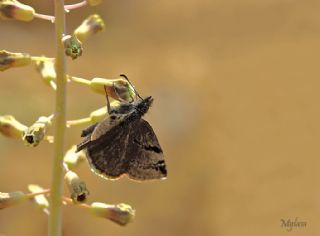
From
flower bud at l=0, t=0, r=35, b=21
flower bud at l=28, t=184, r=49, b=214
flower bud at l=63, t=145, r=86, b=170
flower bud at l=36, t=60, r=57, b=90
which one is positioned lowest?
flower bud at l=28, t=184, r=49, b=214

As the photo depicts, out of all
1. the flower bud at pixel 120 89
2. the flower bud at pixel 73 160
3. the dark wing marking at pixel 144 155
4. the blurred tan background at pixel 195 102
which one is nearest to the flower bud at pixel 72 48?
the flower bud at pixel 120 89

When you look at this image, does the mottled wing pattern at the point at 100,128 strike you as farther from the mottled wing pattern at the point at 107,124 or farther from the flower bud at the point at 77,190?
the flower bud at the point at 77,190

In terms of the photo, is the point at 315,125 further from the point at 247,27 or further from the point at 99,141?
the point at 99,141

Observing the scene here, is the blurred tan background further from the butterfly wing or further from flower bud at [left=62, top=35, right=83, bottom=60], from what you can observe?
flower bud at [left=62, top=35, right=83, bottom=60]

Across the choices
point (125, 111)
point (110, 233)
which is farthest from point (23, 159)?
point (125, 111)

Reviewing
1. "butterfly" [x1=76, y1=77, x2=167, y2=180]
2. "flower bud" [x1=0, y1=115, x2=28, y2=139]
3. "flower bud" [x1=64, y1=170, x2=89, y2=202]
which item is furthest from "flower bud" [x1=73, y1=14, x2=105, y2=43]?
"flower bud" [x1=64, y1=170, x2=89, y2=202]
